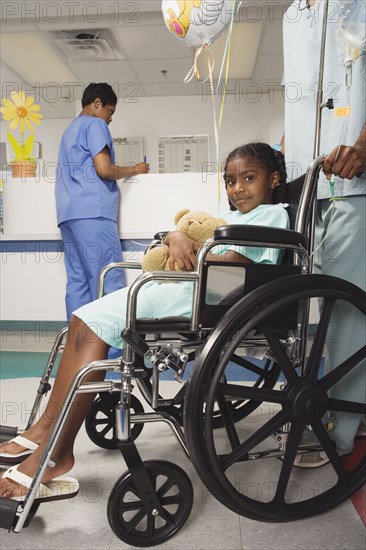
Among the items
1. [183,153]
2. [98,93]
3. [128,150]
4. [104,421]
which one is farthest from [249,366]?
[128,150]

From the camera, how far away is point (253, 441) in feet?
3.01

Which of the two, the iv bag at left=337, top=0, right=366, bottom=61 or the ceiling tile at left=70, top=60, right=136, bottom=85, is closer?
the iv bag at left=337, top=0, right=366, bottom=61

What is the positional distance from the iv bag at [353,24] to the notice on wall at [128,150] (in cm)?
493

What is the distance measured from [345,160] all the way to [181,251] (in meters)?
0.41

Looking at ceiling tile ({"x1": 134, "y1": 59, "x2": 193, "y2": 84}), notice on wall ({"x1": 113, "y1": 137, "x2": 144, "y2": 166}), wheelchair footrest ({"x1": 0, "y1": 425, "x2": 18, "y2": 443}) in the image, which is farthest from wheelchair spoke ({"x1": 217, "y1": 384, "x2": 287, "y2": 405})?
notice on wall ({"x1": 113, "y1": 137, "x2": 144, "y2": 166})

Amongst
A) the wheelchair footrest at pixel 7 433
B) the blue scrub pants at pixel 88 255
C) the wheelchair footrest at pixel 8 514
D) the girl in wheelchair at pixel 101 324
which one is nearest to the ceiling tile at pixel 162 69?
the blue scrub pants at pixel 88 255

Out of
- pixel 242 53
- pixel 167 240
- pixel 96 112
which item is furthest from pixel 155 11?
pixel 167 240

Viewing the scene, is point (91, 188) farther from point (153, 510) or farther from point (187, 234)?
point (153, 510)

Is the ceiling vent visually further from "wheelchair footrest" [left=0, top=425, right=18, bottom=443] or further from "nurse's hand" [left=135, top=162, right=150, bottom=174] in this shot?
"wheelchair footrest" [left=0, top=425, right=18, bottom=443]

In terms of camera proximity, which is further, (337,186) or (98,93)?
(98,93)

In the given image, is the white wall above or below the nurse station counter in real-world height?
above

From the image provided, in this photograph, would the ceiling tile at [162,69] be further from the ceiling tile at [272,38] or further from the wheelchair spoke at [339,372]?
the wheelchair spoke at [339,372]

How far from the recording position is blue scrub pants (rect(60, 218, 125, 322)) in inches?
96.4

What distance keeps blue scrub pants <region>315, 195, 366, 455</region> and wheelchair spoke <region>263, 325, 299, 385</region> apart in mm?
363
